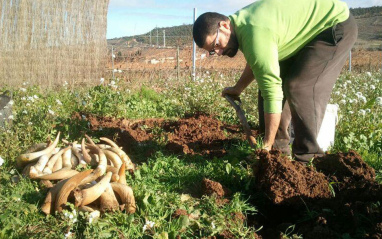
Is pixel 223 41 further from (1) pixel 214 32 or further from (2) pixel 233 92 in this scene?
(2) pixel 233 92

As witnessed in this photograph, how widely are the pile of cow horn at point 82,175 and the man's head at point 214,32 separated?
123cm

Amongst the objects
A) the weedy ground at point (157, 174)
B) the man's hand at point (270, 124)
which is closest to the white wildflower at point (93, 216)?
the weedy ground at point (157, 174)

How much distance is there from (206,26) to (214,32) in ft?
0.28

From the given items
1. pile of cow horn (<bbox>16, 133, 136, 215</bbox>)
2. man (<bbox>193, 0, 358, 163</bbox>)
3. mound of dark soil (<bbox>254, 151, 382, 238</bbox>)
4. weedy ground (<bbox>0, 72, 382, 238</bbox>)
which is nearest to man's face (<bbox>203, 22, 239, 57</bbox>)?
man (<bbox>193, 0, 358, 163</bbox>)

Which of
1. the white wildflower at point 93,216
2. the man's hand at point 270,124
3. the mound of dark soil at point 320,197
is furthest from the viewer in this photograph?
the man's hand at point 270,124

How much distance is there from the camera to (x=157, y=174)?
3.66 meters

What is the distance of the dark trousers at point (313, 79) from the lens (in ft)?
11.7

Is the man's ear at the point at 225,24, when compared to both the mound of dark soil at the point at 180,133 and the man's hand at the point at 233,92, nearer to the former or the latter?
the man's hand at the point at 233,92

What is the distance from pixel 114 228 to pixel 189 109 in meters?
3.70

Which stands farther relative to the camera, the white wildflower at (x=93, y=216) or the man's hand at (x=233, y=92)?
the man's hand at (x=233, y=92)

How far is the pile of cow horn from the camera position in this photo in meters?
2.83

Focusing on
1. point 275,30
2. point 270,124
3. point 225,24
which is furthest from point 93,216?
point 275,30

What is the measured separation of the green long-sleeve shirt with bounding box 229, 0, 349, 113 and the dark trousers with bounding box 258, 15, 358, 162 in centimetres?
9

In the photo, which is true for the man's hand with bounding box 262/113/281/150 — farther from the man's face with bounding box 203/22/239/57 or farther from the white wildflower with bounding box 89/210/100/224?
the white wildflower with bounding box 89/210/100/224
